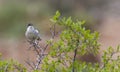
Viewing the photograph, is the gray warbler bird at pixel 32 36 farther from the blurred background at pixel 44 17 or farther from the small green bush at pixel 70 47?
the blurred background at pixel 44 17

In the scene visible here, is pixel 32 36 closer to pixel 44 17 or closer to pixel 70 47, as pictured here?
pixel 70 47

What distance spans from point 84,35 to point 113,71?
503 mm

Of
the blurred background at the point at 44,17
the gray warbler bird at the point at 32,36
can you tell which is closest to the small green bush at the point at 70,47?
the gray warbler bird at the point at 32,36

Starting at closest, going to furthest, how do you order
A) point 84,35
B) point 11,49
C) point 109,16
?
point 84,35
point 11,49
point 109,16

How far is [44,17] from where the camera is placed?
1641 centimetres

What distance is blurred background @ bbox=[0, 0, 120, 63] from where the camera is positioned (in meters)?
15.8

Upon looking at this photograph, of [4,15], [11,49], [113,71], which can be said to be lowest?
[113,71]

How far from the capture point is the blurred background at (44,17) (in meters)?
15.8

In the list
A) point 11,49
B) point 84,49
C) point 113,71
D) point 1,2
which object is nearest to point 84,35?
point 84,49

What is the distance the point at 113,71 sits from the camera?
514 cm

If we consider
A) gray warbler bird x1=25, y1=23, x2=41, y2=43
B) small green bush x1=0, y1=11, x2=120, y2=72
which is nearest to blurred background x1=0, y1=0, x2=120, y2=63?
gray warbler bird x1=25, y1=23, x2=41, y2=43

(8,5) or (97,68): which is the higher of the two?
(8,5)

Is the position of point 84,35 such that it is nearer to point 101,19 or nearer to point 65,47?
point 65,47

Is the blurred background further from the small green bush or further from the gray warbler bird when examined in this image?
the small green bush
